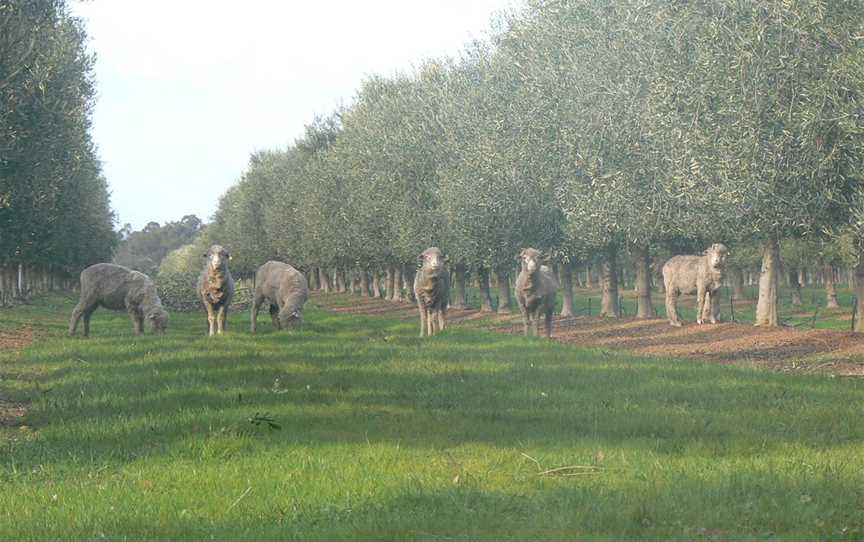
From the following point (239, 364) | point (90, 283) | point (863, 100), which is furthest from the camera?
point (90, 283)

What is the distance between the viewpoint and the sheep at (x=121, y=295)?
2981cm

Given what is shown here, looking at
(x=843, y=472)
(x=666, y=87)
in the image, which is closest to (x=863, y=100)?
(x=666, y=87)

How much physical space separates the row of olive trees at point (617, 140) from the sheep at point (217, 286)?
50.0 ft

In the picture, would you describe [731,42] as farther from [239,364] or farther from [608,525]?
[608,525]

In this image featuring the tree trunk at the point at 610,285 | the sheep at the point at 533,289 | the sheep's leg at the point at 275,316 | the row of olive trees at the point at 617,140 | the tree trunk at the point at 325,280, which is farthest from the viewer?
the tree trunk at the point at 325,280

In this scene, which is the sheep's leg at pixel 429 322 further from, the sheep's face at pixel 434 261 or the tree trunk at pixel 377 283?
the tree trunk at pixel 377 283

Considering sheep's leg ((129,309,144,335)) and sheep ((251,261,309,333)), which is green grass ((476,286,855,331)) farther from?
sheep's leg ((129,309,144,335))

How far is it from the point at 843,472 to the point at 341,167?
64.8 metres

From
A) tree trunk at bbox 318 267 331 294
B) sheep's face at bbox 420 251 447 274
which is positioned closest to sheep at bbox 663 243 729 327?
sheep's face at bbox 420 251 447 274

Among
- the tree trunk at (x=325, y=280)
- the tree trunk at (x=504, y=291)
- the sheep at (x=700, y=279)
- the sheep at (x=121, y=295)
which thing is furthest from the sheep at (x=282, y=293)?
the tree trunk at (x=325, y=280)

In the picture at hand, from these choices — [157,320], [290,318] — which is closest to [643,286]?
[290,318]

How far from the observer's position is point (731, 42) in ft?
93.0

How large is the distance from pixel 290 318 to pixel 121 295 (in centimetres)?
594

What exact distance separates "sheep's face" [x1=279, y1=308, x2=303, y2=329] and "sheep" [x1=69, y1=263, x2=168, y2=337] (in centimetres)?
403
